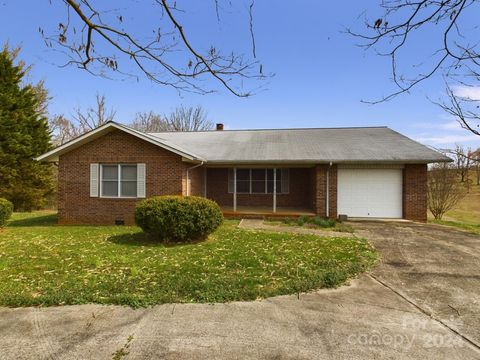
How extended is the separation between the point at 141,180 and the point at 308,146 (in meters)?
7.99

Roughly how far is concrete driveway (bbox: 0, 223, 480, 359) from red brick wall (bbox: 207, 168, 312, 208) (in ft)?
35.1

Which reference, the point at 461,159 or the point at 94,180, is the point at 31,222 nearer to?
the point at 94,180

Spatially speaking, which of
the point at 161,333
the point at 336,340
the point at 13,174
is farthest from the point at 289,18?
the point at 13,174

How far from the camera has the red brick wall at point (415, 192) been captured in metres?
12.3

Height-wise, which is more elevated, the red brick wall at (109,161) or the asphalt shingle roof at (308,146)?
the asphalt shingle roof at (308,146)

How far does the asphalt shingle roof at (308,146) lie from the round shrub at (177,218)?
436 centimetres

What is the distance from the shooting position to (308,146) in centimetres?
1448

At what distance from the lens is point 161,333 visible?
3355 mm

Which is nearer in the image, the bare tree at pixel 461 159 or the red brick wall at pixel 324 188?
the bare tree at pixel 461 159

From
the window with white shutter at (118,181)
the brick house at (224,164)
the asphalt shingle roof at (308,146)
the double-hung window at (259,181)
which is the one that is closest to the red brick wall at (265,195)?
the double-hung window at (259,181)

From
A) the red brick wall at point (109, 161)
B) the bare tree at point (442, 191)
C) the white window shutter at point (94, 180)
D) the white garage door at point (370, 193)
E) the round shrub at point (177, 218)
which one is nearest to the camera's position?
the round shrub at point (177, 218)

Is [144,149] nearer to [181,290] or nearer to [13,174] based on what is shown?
[181,290]

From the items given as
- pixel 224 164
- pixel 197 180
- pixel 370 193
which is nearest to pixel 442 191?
pixel 370 193

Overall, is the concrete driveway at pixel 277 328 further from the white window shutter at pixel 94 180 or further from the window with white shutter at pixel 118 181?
the white window shutter at pixel 94 180
